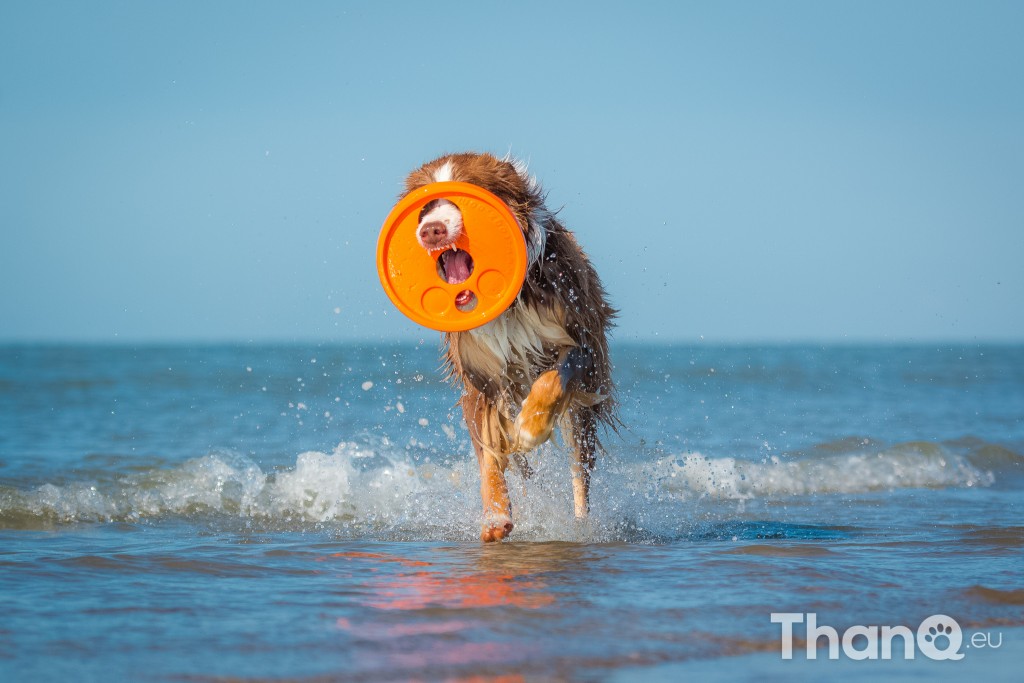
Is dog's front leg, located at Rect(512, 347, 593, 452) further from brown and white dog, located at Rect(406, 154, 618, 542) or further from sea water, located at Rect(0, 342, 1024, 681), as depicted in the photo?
sea water, located at Rect(0, 342, 1024, 681)

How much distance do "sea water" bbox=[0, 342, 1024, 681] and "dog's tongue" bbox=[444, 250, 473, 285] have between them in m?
1.46

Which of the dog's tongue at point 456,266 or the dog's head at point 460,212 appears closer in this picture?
the dog's head at point 460,212

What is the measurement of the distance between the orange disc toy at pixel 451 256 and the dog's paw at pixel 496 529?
1.09m

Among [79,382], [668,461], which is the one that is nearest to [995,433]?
[668,461]

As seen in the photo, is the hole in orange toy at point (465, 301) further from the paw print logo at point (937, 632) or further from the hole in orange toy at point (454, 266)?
the paw print logo at point (937, 632)

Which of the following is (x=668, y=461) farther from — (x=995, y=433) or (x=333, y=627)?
(x=333, y=627)

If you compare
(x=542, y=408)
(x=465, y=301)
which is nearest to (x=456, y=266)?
(x=465, y=301)

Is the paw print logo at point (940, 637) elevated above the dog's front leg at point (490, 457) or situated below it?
below

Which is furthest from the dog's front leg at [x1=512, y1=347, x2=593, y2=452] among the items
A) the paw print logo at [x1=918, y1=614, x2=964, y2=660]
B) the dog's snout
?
the paw print logo at [x1=918, y1=614, x2=964, y2=660]

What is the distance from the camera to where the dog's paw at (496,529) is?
20.2ft

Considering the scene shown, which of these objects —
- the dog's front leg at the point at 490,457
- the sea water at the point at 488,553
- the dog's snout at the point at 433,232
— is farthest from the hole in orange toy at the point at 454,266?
the sea water at the point at 488,553

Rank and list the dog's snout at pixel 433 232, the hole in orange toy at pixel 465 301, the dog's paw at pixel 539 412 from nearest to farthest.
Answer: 1. the dog's snout at pixel 433 232
2. the dog's paw at pixel 539 412
3. the hole in orange toy at pixel 465 301

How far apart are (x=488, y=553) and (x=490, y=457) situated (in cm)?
76

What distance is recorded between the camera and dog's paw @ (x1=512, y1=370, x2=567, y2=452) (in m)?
5.86
